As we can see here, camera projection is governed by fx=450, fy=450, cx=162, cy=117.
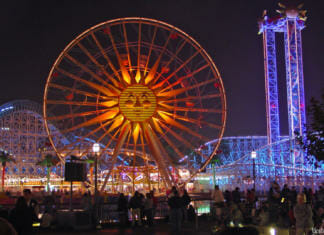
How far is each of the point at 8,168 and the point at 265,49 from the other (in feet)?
126

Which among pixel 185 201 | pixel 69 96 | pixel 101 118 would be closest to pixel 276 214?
pixel 185 201

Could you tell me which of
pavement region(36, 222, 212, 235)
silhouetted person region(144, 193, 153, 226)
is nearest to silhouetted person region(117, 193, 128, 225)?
pavement region(36, 222, 212, 235)

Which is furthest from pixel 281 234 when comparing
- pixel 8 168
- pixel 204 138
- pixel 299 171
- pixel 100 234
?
pixel 8 168

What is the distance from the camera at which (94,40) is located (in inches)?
1086

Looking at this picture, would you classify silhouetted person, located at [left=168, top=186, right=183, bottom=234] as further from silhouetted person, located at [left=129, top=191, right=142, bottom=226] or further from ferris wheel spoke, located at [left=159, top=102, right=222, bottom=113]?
ferris wheel spoke, located at [left=159, top=102, right=222, bottom=113]

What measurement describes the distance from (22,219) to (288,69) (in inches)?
2229

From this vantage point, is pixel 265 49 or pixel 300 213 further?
pixel 265 49

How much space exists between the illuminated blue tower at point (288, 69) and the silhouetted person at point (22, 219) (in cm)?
5152

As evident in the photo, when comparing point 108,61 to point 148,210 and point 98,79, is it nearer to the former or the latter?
point 98,79

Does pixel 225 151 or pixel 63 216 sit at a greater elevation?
pixel 225 151

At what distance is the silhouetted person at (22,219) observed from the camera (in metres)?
8.02

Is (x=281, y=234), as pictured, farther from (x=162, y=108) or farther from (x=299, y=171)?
(x=299, y=171)

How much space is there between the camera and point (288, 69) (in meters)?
60.6

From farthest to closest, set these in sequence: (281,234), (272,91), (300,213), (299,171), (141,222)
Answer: (272,91)
(299,171)
(141,222)
(281,234)
(300,213)
